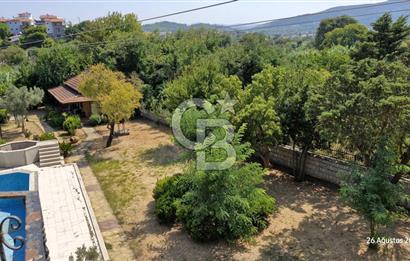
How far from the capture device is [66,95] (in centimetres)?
2869

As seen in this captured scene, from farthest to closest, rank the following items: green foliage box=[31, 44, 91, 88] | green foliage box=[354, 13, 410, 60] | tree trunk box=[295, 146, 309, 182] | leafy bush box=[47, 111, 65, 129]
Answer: green foliage box=[31, 44, 91, 88] → leafy bush box=[47, 111, 65, 129] → green foliage box=[354, 13, 410, 60] → tree trunk box=[295, 146, 309, 182]

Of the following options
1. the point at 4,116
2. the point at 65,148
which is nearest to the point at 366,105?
the point at 65,148

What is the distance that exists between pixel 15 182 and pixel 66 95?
12.8 meters

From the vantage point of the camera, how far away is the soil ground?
10.2 metres

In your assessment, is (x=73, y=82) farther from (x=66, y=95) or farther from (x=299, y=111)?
(x=299, y=111)

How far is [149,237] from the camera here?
38.0ft

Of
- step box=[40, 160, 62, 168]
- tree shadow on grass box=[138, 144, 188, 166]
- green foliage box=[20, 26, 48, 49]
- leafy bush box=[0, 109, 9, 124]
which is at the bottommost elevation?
tree shadow on grass box=[138, 144, 188, 166]

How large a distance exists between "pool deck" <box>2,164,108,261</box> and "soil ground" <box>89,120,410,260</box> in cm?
105

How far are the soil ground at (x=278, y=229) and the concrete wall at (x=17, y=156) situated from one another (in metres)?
4.64

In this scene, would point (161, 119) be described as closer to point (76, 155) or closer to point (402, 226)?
point (76, 155)

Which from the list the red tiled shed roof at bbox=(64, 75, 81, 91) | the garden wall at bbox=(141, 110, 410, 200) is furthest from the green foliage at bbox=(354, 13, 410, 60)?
the red tiled shed roof at bbox=(64, 75, 81, 91)

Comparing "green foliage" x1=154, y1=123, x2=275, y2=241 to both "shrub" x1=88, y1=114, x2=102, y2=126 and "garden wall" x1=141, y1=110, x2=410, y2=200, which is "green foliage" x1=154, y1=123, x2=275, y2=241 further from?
"shrub" x1=88, y1=114, x2=102, y2=126

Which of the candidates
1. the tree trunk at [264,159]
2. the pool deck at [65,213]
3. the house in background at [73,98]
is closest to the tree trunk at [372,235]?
the tree trunk at [264,159]

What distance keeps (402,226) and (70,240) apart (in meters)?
11.0
